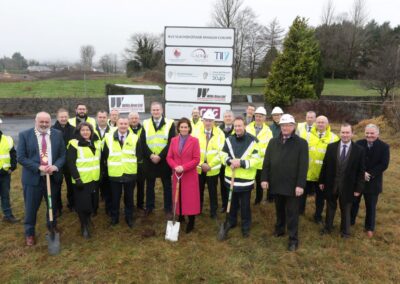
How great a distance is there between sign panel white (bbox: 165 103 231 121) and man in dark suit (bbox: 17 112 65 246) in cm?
363

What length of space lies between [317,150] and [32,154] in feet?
14.6

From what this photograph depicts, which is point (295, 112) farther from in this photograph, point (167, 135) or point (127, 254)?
point (127, 254)

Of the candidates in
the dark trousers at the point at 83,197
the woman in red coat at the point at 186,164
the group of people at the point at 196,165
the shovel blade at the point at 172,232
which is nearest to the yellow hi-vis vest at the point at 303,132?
the group of people at the point at 196,165

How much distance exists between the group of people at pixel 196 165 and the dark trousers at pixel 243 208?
0.6 inches

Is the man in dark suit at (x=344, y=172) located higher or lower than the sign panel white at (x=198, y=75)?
lower

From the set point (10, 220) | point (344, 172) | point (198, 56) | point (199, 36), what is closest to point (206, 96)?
point (198, 56)

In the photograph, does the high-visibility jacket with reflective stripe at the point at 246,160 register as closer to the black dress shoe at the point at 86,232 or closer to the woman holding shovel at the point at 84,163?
the woman holding shovel at the point at 84,163

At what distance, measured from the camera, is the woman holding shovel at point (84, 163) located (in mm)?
4816

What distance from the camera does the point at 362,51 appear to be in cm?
4866

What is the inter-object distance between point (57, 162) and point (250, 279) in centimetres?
311

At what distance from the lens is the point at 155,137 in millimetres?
5715

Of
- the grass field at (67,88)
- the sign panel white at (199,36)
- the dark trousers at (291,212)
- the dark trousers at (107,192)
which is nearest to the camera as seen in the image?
the dark trousers at (291,212)

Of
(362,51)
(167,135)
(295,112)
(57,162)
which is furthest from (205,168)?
(362,51)

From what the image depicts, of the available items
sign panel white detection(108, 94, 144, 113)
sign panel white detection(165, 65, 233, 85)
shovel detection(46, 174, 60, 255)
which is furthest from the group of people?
sign panel white detection(108, 94, 144, 113)
